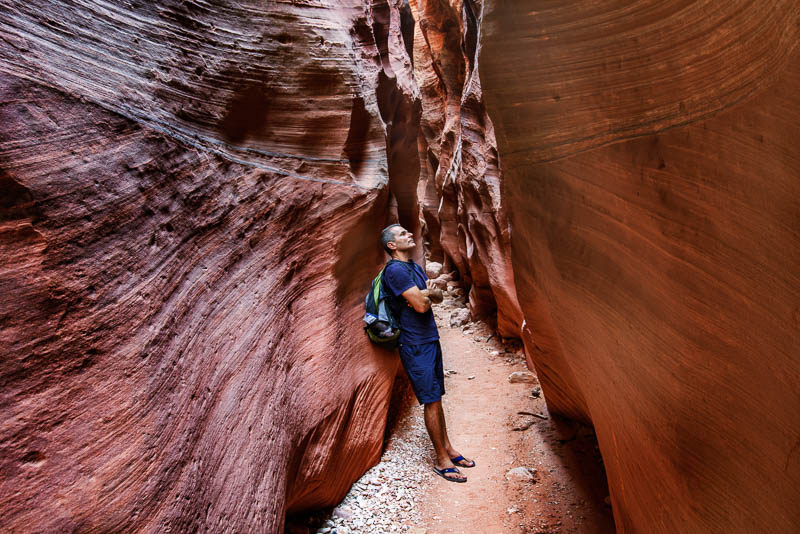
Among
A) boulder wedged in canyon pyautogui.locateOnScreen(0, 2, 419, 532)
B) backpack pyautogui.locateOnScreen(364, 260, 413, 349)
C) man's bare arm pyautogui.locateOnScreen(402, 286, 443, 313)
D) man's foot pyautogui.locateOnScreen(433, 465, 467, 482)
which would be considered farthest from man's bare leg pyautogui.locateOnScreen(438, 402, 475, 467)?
man's bare arm pyautogui.locateOnScreen(402, 286, 443, 313)

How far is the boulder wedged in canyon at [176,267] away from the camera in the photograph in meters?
1.87

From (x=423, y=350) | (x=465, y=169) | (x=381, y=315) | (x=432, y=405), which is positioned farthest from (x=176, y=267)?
(x=465, y=169)

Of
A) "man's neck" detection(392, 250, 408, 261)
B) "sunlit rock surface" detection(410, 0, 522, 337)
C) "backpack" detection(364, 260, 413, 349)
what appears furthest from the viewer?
"sunlit rock surface" detection(410, 0, 522, 337)

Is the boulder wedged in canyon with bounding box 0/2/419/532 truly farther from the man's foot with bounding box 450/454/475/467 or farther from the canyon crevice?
the man's foot with bounding box 450/454/475/467

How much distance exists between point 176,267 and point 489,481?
3.39m

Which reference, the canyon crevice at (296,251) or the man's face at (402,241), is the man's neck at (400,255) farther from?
the canyon crevice at (296,251)

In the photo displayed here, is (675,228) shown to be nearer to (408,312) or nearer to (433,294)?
(433,294)

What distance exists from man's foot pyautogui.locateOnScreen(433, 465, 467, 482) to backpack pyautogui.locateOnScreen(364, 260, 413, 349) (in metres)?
1.35

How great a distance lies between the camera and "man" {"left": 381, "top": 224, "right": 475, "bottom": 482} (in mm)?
4602

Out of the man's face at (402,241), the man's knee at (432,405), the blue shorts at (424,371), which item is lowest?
the man's knee at (432,405)

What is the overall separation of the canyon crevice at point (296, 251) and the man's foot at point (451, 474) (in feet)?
3.32

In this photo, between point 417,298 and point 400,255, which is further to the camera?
point 400,255

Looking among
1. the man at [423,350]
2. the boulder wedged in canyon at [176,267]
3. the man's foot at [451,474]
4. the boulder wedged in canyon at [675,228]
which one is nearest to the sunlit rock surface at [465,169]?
the man at [423,350]

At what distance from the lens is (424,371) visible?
4.68 meters
